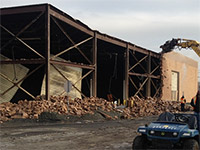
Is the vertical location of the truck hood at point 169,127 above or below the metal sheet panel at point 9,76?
below

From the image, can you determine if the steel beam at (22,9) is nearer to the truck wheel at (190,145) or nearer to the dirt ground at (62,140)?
the dirt ground at (62,140)

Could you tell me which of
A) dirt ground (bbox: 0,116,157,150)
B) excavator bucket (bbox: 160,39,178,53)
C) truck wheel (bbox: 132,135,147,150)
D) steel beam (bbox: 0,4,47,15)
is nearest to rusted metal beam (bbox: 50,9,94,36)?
steel beam (bbox: 0,4,47,15)

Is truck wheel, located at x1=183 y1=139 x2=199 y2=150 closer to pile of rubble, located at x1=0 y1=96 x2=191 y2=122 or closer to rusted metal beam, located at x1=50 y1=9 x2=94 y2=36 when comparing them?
pile of rubble, located at x1=0 y1=96 x2=191 y2=122

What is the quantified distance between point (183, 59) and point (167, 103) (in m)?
11.2

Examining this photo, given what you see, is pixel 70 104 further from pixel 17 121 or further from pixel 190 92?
pixel 190 92

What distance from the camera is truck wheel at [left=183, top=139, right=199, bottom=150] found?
7.10 metres

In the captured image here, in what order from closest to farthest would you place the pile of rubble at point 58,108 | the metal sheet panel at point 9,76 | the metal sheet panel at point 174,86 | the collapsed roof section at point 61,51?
1. the pile of rubble at point 58,108
2. the collapsed roof section at point 61,51
3. the metal sheet panel at point 9,76
4. the metal sheet panel at point 174,86

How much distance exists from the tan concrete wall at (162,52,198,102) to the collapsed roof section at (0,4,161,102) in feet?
3.47

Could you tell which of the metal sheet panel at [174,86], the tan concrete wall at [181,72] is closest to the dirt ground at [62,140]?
the tan concrete wall at [181,72]

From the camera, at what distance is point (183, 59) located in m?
38.9

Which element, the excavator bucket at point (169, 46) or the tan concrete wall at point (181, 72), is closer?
the excavator bucket at point (169, 46)

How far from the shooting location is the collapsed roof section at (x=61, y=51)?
17922mm

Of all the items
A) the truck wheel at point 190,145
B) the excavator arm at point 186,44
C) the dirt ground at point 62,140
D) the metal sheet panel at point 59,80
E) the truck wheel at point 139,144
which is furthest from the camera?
the excavator arm at point 186,44

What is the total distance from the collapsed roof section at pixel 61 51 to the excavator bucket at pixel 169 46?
111 cm
